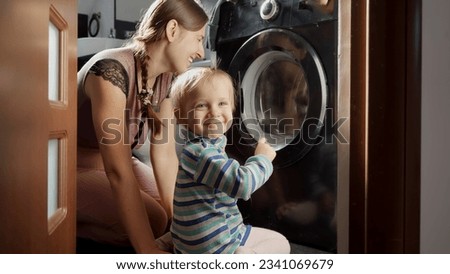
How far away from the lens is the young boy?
45.1 inches

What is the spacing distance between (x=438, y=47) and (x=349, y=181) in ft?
1.57

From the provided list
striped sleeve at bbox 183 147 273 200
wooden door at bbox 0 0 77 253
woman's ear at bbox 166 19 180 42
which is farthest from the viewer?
woman's ear at bbox 166 19 180 42

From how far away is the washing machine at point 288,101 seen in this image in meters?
1.28

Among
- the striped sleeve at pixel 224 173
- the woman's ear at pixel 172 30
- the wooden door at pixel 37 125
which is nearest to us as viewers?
the wooden door at pixel 37 125

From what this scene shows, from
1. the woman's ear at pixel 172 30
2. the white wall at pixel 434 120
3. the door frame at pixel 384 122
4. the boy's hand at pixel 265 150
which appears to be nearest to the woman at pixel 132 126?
the woman's ear at pixel 172 30

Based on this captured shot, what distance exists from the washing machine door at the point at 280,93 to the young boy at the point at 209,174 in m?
0.10

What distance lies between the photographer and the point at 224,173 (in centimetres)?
113

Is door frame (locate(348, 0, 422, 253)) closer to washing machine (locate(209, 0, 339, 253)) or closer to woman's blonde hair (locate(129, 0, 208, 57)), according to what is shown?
washing machine (locate(209, 0, 339, 253))

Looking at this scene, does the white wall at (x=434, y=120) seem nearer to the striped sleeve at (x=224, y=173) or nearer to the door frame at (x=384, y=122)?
the door frame at (x=384, y=122)

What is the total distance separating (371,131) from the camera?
123 centimetres

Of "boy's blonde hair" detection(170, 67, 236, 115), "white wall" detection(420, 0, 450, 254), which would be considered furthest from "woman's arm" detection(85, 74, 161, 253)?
"white wall" detection(420, 0, 450, 254)

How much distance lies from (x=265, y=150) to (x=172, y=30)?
0.44 meters

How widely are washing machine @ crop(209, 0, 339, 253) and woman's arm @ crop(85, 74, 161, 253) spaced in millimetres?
295

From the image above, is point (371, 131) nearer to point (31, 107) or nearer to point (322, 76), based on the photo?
point (322, 76)
